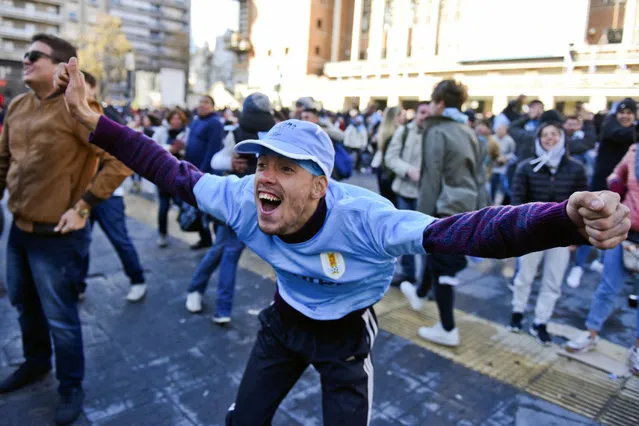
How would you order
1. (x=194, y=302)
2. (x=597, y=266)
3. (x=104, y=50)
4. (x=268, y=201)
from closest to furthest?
(x=268, y=201) → (x=194, y=302) → (x=597, y=266) → (x=104, y=50)

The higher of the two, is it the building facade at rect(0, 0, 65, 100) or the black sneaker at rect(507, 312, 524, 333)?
the building facade at rect(0, 0, 65, 100)

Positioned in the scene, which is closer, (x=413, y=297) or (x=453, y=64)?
(x=413, y=297)

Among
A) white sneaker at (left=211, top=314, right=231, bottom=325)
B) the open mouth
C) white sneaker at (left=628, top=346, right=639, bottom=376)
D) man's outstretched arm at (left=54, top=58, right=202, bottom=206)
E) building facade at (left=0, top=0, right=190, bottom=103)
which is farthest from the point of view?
building facade at (left=0, top=0, right=190, bottom=103)

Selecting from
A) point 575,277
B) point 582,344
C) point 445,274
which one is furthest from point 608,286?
point 575,277

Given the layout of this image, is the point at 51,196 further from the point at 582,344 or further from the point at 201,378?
the point at 582,344

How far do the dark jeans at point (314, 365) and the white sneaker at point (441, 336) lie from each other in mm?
2202

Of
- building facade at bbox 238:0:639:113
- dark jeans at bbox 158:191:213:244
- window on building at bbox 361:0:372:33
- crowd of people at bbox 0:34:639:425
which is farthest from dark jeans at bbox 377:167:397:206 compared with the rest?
window on building at bbox 361:0:372:33

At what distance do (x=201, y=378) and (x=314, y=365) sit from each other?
173 centimetres

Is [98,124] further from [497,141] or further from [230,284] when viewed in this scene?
[497,141]

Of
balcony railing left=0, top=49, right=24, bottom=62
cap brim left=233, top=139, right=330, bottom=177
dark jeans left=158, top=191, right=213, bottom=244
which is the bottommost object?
dark jeans left=158, top=191, right=213, bottom=244

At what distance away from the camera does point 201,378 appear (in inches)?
142

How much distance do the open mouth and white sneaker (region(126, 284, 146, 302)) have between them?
3546 mm

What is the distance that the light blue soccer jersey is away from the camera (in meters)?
1.86

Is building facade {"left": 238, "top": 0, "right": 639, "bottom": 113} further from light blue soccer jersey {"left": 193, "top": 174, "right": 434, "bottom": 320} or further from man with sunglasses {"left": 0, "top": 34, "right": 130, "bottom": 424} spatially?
man with sunglasses {"left": 0, "top": 34, "right": 130, "bottom": 424}
